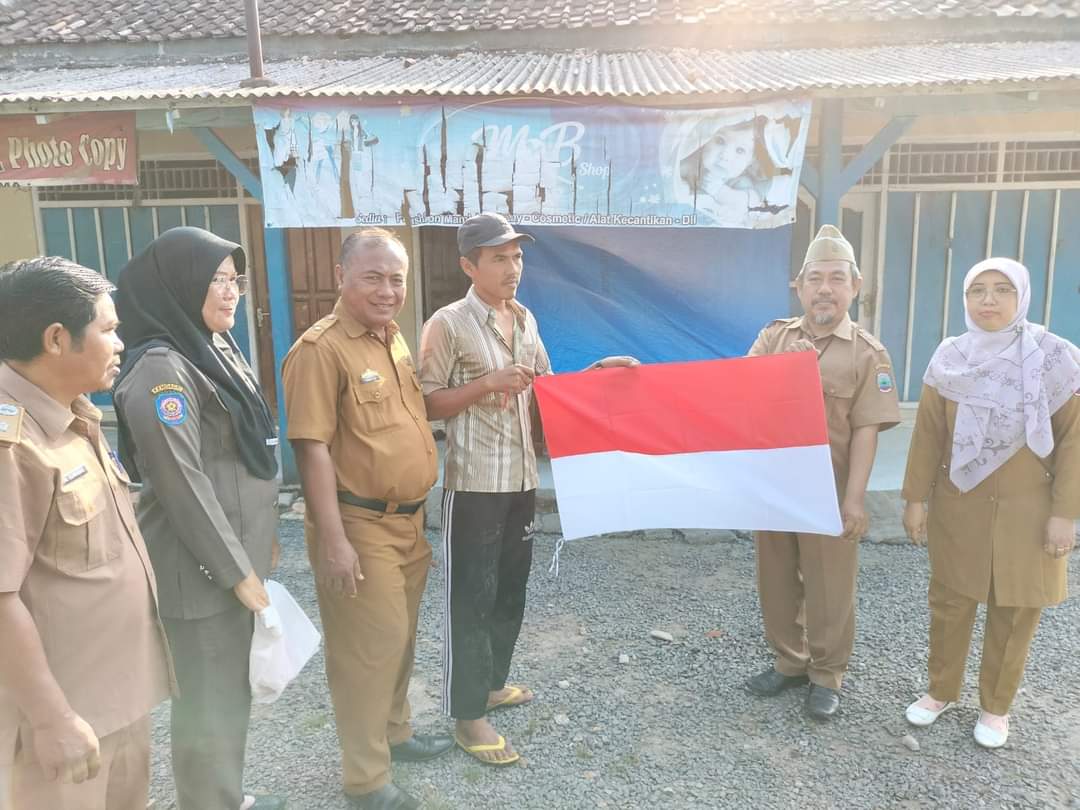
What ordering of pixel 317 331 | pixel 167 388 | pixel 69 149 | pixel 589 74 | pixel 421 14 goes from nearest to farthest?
pixel 167 388 → pixel 317 331 → pixel 69 149 → pixel 589 74 → pixel 421 14

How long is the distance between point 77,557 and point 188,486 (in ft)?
1.05

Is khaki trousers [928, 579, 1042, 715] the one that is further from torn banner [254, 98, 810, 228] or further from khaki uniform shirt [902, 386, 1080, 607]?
torn banner [254, 98, 810, 228]

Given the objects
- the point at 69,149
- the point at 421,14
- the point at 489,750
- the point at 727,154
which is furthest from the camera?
the point at 421,14

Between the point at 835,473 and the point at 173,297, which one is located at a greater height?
the point at 173,297

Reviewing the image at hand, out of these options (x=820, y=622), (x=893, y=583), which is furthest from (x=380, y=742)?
(x=893, y=583)

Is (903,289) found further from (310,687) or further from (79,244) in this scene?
(79,244)

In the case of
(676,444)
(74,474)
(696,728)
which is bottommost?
(696,728)

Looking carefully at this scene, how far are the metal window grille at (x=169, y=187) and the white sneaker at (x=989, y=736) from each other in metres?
6.90

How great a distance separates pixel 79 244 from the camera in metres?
7.29

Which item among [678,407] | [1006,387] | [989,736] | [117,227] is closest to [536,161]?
[678,407]

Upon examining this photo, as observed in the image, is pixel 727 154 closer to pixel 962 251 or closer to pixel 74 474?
pixel 962 251

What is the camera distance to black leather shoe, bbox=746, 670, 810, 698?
312 centimetres

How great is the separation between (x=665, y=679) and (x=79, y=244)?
22.8 ft

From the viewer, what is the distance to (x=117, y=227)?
7219mm
